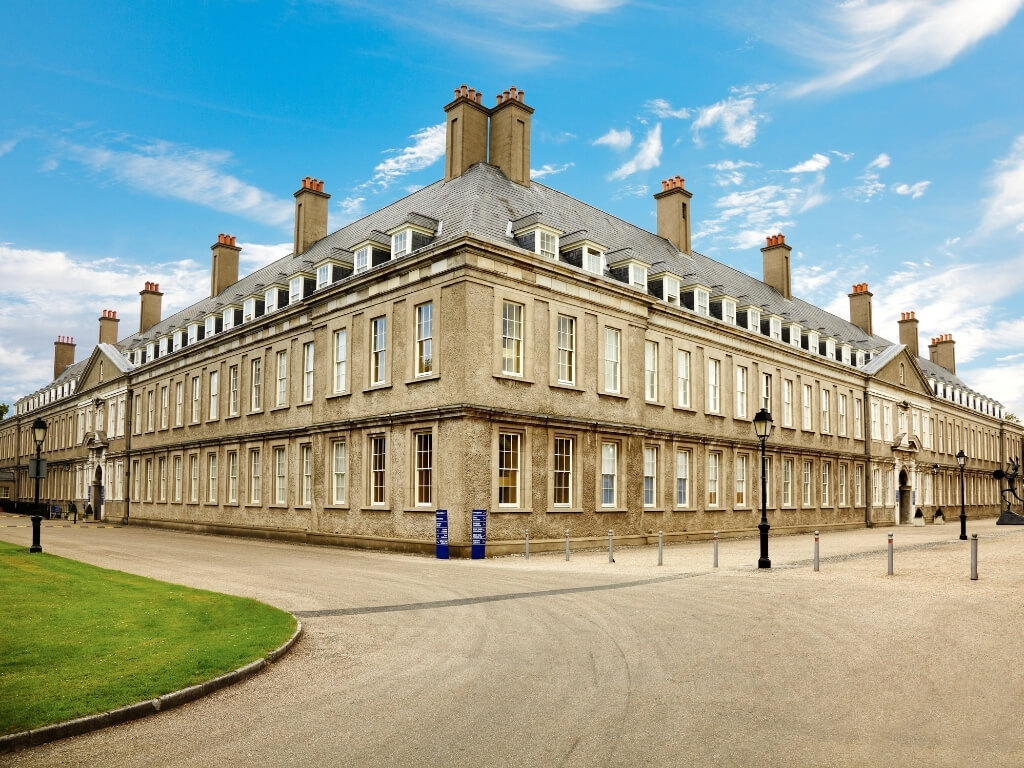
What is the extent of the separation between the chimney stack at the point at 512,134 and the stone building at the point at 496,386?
116mm

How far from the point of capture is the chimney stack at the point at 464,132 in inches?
1325

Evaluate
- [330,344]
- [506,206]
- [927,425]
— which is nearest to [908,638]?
[506,206]

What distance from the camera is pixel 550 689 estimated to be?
845cm

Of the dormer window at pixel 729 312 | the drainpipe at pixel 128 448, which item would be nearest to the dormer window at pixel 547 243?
the dormer window at pixel 729 312

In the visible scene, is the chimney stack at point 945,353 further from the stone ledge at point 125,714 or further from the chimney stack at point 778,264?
the stone ledge at point 125,714

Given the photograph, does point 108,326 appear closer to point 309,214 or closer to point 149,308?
point 149,308

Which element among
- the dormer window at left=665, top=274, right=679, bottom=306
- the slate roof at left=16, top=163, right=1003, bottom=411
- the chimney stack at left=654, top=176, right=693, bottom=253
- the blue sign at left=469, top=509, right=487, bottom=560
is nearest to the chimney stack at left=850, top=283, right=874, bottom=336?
the slate roof at left=16, top=163, right=1003, bottom=411

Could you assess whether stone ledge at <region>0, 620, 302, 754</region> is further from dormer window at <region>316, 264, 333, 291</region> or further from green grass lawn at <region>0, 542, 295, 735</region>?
dormer window at <region>316, 264, 333, 291</region>

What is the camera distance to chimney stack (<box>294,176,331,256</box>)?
43844mm

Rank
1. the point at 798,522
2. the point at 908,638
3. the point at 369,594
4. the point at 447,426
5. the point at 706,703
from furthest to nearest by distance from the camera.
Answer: the point at 798,522 < the point at 447,426 < the point at 369,594 < the point at 908,638 < the point at 706,703

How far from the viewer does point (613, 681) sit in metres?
8.84

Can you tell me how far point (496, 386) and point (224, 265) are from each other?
33.6m

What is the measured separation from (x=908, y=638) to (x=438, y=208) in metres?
24.5

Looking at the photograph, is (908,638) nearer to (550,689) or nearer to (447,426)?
(550,689)
